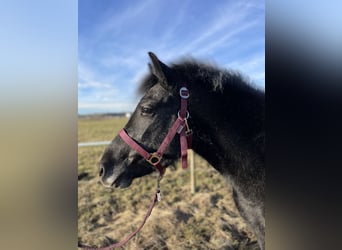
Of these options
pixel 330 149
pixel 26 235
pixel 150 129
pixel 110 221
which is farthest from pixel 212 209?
pixel 26 235

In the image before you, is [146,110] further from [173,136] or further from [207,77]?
[207,77]

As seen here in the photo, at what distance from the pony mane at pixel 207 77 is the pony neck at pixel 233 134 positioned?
6 cm

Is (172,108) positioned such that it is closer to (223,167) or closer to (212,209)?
(223,167)

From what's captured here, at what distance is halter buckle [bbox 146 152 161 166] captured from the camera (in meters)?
1.93

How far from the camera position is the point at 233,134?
6.48 ft

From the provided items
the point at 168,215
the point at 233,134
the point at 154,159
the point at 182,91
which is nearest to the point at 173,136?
the point at 154,159

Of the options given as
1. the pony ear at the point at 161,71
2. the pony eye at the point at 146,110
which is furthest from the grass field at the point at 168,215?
the pony ear at the point at 161,71

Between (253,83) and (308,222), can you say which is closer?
(308,222)

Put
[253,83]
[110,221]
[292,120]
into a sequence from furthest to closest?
[110,221] < [253,83] < [292,120]

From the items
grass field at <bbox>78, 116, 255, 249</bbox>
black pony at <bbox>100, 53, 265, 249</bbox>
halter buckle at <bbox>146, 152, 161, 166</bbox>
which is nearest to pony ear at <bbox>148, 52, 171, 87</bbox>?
black pony at <bbox>100, 53, 265, 249</bbox>

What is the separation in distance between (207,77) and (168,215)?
2577mm

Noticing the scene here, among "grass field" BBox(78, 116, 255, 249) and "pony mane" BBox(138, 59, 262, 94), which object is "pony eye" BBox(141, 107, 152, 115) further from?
"grass field" BBox(78, 116, 255, 249)

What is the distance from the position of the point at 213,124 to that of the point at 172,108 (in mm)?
310

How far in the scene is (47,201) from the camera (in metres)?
1.29
